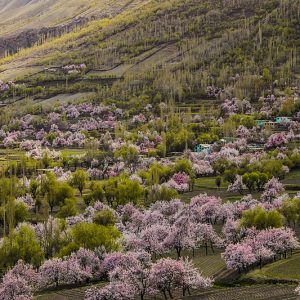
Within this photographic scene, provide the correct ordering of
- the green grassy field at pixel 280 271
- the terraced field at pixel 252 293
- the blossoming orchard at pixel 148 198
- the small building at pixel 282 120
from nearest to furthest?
the terraced field at pixel 252 293, the green grassy field at pixel 280 271, the blossoming orchard at pixel 148 198, the small building at pixel 282 120

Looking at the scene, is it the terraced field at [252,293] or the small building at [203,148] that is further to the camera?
the small building at [203,148]

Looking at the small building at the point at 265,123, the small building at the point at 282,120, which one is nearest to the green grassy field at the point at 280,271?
the small building at the point at 265,123

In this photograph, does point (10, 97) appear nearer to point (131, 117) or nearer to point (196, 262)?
point (131, 117)

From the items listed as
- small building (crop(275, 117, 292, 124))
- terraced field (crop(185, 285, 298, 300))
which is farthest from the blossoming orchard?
terraced field (crop(185, 285, 298, 300))

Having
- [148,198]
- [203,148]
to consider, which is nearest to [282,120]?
[203,148]

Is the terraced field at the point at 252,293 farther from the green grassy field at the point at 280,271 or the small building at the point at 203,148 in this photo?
the small building at the point at 203,148

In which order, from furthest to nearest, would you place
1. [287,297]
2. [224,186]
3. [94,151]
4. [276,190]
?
[94,151]
[224,186]
[276,190]
[287,297]

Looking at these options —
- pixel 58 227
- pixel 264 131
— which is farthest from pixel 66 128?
pixel 58 227
